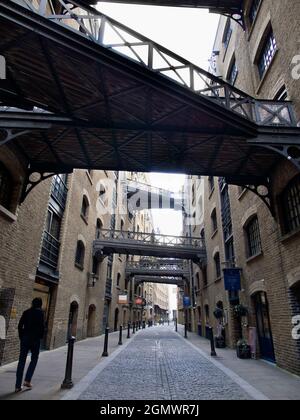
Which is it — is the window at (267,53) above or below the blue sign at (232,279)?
above

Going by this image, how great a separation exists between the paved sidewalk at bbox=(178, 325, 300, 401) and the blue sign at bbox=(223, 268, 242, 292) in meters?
2.59

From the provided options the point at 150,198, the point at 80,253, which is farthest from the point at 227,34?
the point at 150,198

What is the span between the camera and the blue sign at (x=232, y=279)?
11.4 meters

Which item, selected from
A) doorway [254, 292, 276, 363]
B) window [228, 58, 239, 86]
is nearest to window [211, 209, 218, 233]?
window [228, 58, 239, 86]

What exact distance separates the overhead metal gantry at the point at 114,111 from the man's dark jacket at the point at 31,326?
3.71 meters

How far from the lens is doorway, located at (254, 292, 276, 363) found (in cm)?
941

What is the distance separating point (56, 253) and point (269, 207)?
875 cm

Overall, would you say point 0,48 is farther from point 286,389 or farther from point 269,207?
point 286,389

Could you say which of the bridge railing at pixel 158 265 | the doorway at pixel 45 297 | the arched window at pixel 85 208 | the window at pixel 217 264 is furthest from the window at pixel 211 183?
the bridge railing at pixel 158 265

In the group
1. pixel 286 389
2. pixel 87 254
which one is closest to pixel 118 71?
pixel 286 389

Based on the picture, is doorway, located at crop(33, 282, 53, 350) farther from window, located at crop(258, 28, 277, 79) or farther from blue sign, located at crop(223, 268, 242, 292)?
window, located at crop(258, 28, 277, 79)

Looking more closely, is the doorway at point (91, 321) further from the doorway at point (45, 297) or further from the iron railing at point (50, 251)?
the iron railing at point (50, 251)
